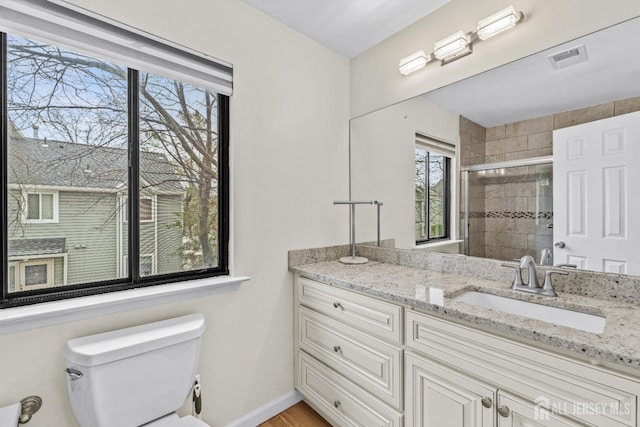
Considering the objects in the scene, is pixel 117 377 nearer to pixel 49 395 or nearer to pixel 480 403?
pixel 49 395

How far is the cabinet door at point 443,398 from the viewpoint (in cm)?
106

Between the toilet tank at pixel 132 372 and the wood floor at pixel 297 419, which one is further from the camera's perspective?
the wood floor at pixel 297 419

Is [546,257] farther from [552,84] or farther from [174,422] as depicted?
[174,422]

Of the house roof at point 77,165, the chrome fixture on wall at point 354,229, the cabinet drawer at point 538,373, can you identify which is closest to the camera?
the cabinet drawer at point 538,373

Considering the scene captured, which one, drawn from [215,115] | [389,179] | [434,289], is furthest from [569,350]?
[215,115]

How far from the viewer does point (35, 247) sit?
1.23 m

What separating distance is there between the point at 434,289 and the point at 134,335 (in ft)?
4.31

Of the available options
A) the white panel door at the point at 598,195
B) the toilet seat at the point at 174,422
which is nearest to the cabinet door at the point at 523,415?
the white panel door at the point at 598,195

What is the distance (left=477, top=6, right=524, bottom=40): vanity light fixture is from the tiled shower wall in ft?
1.38

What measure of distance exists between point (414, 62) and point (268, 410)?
7.42ft

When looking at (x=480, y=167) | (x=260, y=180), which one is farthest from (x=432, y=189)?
(x=260, y=180)

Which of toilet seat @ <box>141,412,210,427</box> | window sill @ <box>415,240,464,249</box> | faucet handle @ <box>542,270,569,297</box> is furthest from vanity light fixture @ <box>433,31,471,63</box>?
toilet seat @ <box>141,412,210,427</box>

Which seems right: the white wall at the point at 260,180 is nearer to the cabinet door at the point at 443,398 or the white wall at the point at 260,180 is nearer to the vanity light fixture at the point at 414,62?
the vanity light fixture at the point at 414,62

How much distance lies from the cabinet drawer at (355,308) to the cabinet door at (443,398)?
0.15 metres
